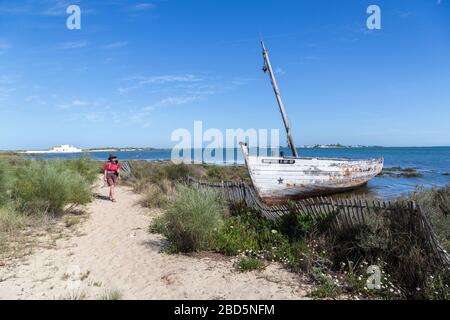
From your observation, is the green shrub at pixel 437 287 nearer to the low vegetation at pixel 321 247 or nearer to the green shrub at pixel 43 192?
the low vegetation at pixel 321 247

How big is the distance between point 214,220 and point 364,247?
275cm

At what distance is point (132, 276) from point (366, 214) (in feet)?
13.2

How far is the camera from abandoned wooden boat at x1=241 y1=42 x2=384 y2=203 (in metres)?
12.9

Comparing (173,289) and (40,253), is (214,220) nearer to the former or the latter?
(173,289)

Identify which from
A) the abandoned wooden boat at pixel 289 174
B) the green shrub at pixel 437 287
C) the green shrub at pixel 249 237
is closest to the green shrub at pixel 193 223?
the green shrub at pixel 249 237

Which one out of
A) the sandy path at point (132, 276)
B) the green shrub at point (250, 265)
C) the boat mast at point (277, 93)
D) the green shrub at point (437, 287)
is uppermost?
the boat mast at point (277, 93)

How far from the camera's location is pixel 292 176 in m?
13.5

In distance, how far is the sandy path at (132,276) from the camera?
172 inches

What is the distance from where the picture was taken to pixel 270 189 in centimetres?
1324

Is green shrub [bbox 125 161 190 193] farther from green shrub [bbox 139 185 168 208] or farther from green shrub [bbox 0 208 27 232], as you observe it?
green shrub [bbox 0 208 27 232]

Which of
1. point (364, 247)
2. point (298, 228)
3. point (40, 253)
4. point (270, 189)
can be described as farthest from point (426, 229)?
point (270, 189)

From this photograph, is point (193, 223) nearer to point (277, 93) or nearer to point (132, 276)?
point (132, 276)

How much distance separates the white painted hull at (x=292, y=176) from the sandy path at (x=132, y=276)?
6.73 meters

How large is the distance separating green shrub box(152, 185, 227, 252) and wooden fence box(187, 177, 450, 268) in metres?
1.47
